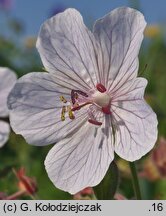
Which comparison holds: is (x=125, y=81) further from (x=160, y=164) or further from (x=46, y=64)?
(x=160, y=164)

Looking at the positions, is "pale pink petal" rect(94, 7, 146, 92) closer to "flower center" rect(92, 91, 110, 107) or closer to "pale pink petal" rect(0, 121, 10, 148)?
"flower center" rect(92, 91, 110, 107)

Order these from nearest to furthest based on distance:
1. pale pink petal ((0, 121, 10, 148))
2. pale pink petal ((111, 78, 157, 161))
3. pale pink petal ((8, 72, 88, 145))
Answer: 1. pale pink petal ((111, 78, 157, 161))
2. pale pink petal ((8, 72, 88, 145))
3. pale pink petal ((0, 121, 10, 148))

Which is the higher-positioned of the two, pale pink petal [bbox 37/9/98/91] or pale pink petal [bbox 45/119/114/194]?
pale pink petal [bbox 37/9/98/91]

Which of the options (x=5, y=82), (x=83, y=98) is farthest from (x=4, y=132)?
(x=83, y=98)

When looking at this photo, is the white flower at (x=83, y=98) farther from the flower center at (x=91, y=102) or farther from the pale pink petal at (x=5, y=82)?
the pale pink petal at (x=5, y=82)

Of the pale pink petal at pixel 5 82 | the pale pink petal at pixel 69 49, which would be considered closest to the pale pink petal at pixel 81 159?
the pale pink petal at pixel 69 49

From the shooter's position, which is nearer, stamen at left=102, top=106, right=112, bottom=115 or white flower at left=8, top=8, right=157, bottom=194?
white flower at left=8, top=8, right=157, bottom=194

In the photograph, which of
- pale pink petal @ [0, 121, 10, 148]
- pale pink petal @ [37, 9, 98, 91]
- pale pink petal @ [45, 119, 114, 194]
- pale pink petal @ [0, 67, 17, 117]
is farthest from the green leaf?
pale pink petal @ [0, 67, 17, 117]
